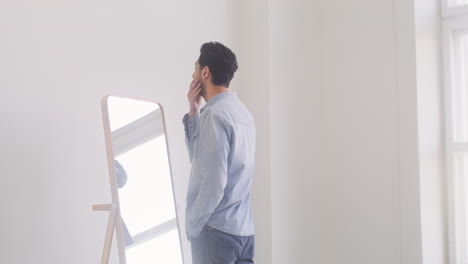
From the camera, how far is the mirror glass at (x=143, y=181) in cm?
195

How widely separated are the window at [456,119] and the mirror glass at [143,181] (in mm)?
1696

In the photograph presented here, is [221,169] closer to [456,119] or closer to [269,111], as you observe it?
[269,111]

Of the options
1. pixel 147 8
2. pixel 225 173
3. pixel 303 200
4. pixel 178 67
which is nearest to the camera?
pixel 225 173

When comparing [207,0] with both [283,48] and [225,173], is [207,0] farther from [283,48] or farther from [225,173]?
[225,173]

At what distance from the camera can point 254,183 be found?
125 inches

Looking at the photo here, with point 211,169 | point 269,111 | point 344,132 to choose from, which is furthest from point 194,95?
point 344,132

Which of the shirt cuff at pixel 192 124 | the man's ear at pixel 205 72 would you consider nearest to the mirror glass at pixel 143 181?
the shirt cuff at pixel 192 124

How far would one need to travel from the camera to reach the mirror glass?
195 cm

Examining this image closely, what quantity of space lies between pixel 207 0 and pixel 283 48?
557 mm

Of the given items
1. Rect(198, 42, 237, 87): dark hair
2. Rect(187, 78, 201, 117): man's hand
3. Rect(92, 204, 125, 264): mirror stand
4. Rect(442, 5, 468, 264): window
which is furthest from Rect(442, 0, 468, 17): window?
Rect(92, 204, 125, 264): mirror stand

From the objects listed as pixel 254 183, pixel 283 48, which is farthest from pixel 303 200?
pixel 283 48

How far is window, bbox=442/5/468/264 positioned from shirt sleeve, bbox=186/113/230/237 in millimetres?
1660

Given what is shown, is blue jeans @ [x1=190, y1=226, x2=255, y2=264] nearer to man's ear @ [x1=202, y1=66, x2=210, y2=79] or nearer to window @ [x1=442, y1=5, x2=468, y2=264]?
man's ear @ [x1=202, y1=66, x2=210, y2=79]

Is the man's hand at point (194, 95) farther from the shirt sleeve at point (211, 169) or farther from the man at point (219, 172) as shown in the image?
the shirt sleeve at point (211, 169)
